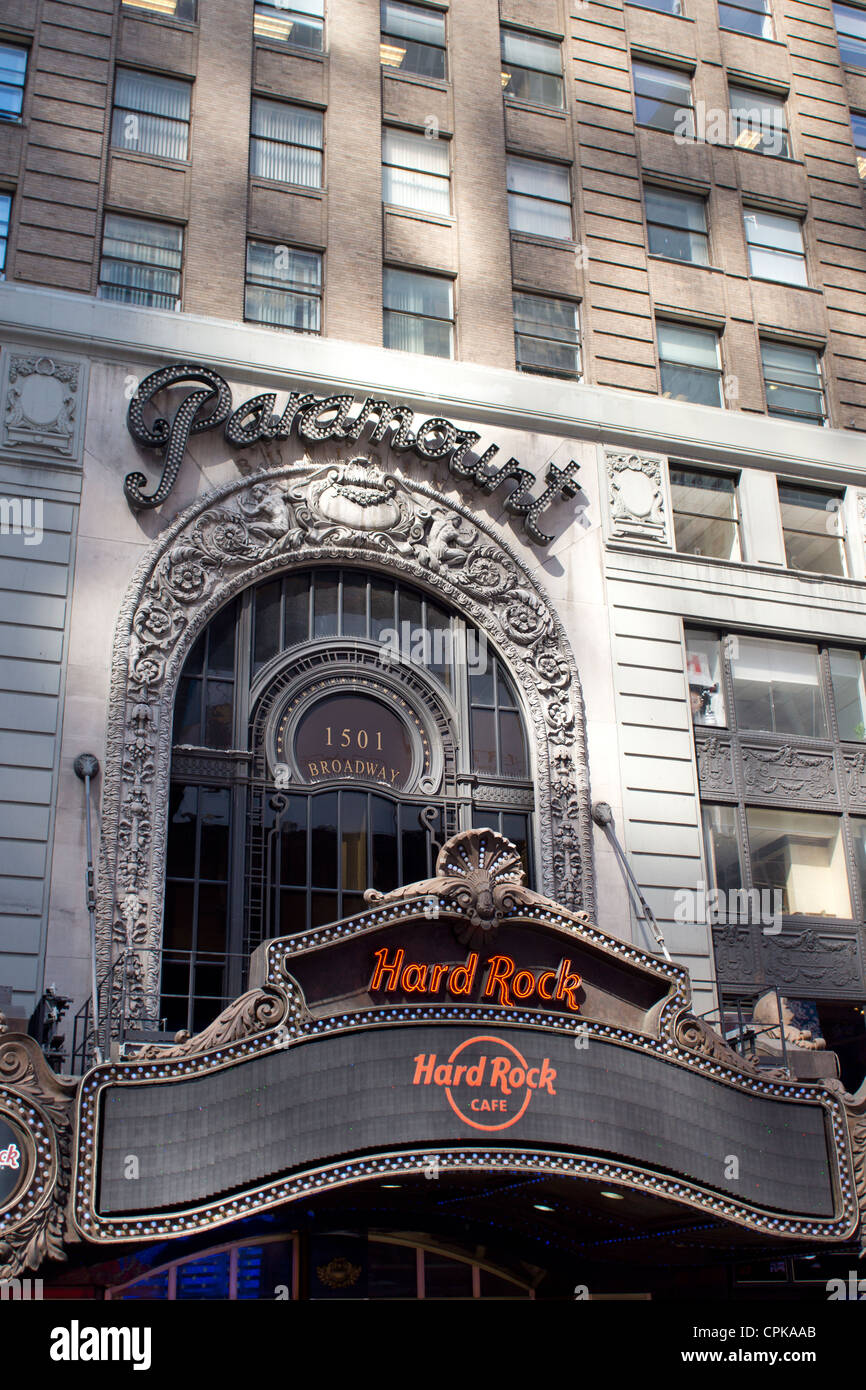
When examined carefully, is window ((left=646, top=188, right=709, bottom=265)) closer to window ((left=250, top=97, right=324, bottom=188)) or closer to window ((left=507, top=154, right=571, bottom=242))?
window ((left=507, top=154, right=571, bottom=242))

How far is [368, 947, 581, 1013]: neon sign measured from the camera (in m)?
15.4

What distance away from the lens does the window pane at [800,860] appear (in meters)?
23.3

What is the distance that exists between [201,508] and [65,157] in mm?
7035

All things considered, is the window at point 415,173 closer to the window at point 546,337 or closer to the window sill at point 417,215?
the window sill at point 417,215

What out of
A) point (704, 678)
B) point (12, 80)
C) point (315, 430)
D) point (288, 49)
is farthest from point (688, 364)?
point (12, 80)

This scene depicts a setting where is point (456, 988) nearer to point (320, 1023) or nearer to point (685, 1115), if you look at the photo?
point (320, 1023)

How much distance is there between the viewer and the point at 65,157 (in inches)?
923

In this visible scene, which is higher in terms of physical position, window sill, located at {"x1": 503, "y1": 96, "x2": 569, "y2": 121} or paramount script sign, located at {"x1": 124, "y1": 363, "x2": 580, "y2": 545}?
window sill, located at {"x1": 503, "y1": 96, "x2": 569, "y2": 121}

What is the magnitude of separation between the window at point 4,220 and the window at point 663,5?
15.4 meters

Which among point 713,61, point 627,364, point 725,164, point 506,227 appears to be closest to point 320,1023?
point 627,364

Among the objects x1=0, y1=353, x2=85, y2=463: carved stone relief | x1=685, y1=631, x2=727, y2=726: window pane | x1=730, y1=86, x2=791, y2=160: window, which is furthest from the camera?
x1=730, y1=86, x2=791, y2=160: window

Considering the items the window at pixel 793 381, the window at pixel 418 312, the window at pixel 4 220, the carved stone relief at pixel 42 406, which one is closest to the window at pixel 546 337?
the window at pixel 418 312

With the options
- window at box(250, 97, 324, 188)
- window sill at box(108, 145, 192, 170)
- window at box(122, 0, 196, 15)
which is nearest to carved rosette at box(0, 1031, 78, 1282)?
window sill at box(108, 145, 192, 170)

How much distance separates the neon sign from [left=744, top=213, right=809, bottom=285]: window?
18448mm
